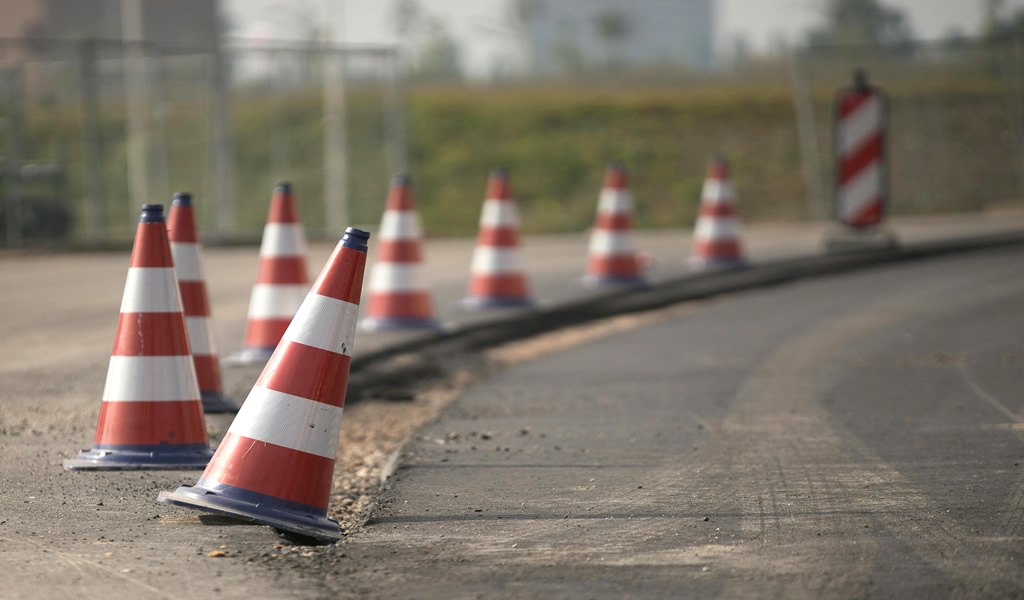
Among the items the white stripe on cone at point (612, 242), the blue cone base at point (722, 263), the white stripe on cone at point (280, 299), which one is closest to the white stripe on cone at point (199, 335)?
the white stripe on cone at point (280, 299)

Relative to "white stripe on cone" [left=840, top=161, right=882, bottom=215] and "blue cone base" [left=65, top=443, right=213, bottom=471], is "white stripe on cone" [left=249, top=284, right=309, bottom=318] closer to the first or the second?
"blue cone base" [left=65, top=443, right=213, bottom=471]

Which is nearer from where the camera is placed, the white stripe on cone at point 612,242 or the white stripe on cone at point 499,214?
the white stripe on cone at point 499,214

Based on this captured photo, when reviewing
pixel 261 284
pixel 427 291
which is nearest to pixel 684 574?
pixel 261 284

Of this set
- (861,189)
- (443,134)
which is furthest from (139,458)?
(443,134)

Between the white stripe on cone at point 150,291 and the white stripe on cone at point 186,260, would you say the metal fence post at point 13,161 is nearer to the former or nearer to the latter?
the white stripe on cone at point 186,260

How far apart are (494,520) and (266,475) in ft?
2.39

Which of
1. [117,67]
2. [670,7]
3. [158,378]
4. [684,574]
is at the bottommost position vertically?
[684,574]

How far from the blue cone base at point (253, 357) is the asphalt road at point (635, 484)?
12.7 inches

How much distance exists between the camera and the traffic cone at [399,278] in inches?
355

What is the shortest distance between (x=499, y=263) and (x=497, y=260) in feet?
0.10

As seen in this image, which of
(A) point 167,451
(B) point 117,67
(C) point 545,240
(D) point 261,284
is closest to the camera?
(A) point 167,451

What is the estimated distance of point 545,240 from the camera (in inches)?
775

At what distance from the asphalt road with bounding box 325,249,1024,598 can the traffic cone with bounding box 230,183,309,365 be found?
1.28 metres

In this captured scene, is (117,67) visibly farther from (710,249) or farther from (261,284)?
(261,284)
